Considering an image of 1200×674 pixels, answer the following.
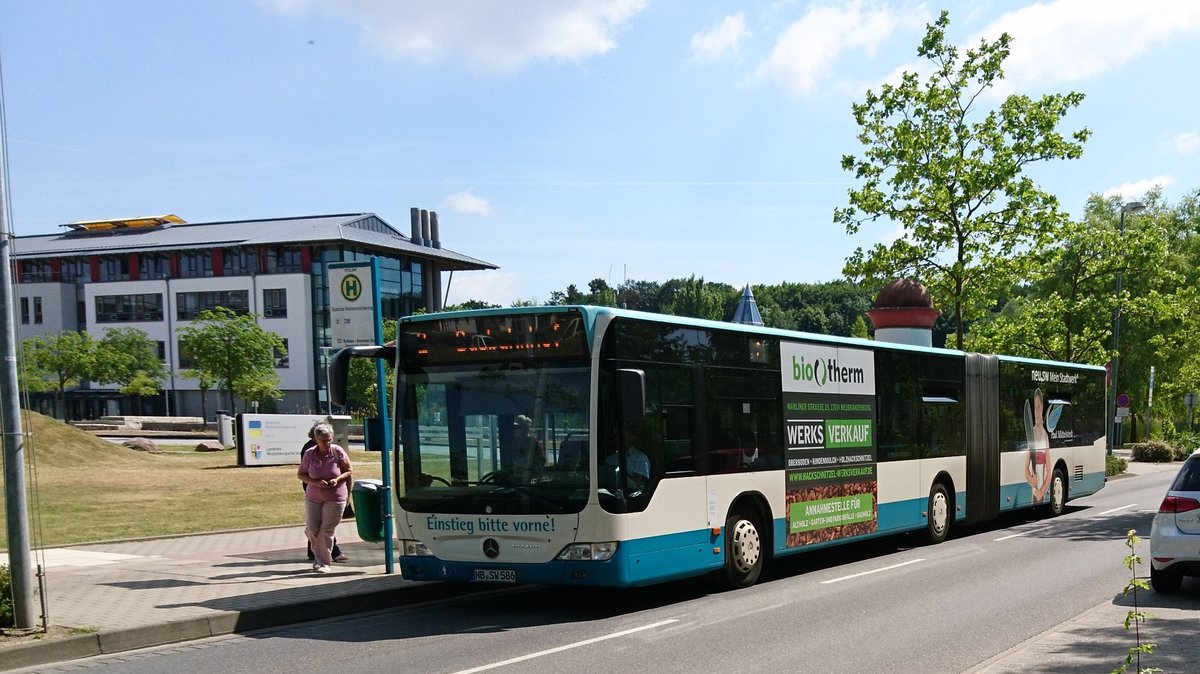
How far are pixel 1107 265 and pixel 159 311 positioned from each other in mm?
73619

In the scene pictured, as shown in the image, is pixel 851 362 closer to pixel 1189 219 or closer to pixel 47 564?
pixel 47 564

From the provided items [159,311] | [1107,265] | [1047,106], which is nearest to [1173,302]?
[1107,265]

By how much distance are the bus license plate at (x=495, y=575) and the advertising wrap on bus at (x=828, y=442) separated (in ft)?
13.9

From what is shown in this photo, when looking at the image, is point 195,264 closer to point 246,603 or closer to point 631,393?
point 246,603

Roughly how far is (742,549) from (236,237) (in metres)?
84.1

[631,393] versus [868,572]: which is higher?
Answer: [631,393]

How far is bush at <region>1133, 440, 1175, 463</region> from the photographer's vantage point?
4809 cm

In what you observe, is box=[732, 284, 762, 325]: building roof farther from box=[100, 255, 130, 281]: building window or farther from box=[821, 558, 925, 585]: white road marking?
box=[100, 255, 130, 281]: building window

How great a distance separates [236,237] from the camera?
299 ft

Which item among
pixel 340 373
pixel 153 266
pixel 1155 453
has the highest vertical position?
pixel 153 266

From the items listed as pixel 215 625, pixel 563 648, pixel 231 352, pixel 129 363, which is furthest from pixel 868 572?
pixel 129 363

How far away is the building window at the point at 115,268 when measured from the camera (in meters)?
92.0

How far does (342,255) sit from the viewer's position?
86.7 meters

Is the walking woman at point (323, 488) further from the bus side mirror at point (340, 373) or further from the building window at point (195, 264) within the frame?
the building window at point (195, 264)
